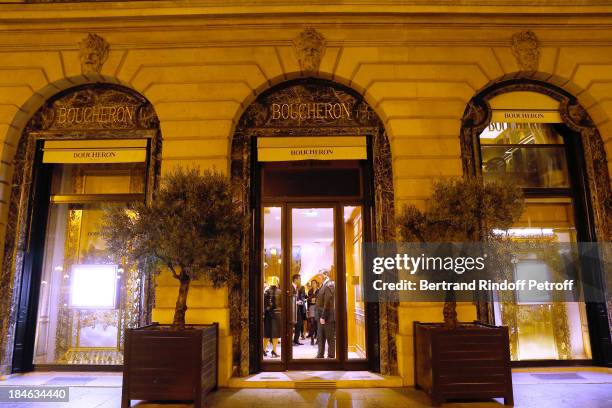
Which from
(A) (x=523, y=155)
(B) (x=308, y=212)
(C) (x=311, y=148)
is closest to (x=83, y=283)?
(B) (x=308, y=212)

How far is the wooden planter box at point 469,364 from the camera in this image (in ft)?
18.2

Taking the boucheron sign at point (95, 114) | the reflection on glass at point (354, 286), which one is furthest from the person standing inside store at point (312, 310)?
the boucheron sign at point (95, 114)

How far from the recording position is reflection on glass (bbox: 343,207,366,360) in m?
7.46

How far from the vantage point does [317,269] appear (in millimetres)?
7738

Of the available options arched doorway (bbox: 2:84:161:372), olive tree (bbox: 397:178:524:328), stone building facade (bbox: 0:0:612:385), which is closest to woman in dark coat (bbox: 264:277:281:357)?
stone building facade (bbox: 0:0:612:385)

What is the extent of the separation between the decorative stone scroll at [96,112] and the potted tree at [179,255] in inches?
104

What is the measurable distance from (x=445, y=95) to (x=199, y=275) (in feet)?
17.7

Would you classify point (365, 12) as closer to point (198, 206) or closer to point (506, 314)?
point (198, 206)

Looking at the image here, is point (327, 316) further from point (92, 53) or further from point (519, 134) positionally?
point (92, 53)

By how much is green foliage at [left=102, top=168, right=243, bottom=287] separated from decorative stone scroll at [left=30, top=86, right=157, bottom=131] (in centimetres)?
271

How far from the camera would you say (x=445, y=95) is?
769 centimetres

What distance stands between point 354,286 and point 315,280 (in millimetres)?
792

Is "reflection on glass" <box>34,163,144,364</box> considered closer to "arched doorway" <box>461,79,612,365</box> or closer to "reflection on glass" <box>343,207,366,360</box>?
"reflection on glass" <box>343,207,366,360</box>

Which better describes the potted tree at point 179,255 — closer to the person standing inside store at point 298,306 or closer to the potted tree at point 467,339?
the person standing inside store at point 298,306
